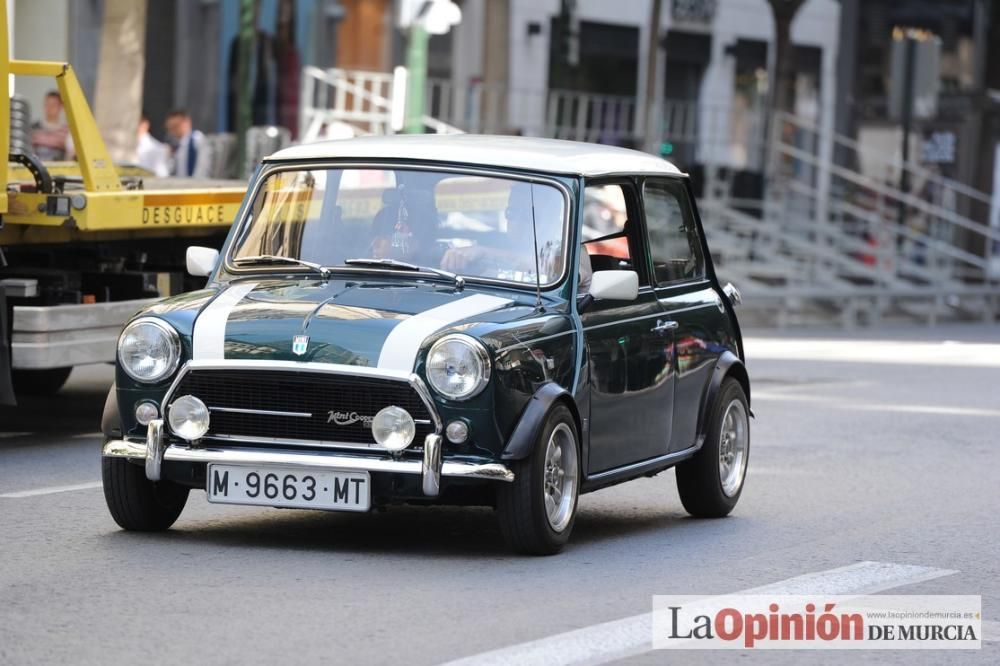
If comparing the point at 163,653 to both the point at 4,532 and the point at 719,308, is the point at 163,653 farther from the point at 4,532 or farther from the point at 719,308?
the point at 719,308

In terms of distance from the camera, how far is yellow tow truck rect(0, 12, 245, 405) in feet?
38.3

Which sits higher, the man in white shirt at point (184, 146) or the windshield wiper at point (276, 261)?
the windshield wiper at point (276, 261)

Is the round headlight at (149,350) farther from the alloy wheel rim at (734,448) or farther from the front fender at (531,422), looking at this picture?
the alloy wheel rim at (734,448)

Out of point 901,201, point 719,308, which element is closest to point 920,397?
point 719,308

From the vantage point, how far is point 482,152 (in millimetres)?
9031

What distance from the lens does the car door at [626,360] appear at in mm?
8695

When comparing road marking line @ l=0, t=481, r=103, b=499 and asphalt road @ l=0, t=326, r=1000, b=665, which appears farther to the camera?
road marking line @ l=0, t=481, r=103, b=499

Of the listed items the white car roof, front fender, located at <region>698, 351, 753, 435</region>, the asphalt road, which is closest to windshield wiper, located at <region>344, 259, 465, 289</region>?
the white car roof

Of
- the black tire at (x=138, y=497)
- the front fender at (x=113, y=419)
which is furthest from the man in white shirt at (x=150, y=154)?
the front fender at (x=113, y=419)

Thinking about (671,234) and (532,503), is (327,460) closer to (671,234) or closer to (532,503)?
(532,503)

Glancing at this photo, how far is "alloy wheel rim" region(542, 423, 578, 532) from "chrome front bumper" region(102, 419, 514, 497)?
14.9 inches

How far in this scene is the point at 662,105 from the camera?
1382 inches

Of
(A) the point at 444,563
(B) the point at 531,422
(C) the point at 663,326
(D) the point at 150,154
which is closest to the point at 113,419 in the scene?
(A) the point at 444,563

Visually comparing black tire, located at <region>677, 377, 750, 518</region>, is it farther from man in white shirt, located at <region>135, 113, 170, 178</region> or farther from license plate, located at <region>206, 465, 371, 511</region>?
man in white shirt, located at <region>135, 113, 170, 178</region>
